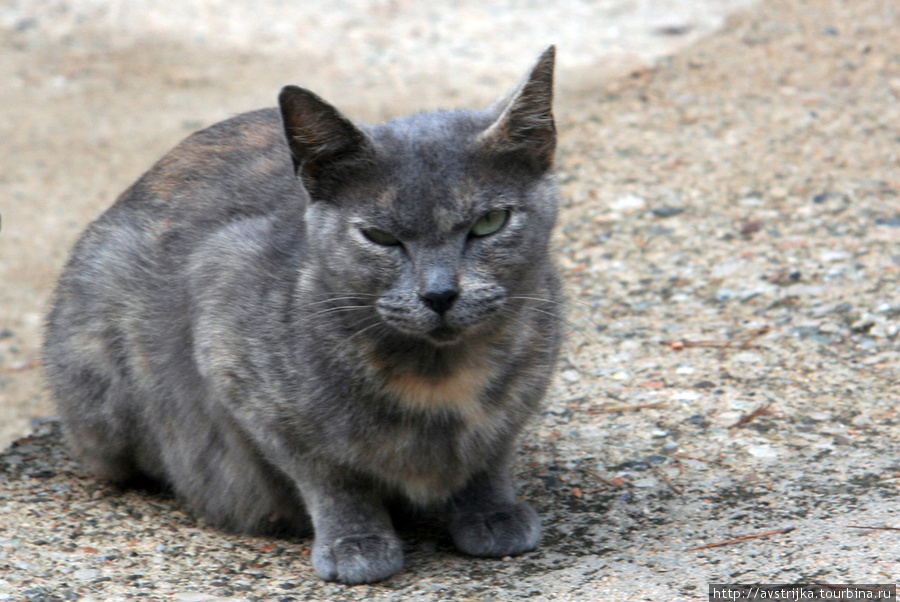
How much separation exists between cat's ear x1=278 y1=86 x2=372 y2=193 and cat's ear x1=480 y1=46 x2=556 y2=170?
31 cm

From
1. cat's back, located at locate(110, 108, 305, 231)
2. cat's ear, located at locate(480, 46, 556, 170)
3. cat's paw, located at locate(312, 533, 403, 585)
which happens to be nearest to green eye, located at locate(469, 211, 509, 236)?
cat's ear, located at locate(480, 46, 556, 170)

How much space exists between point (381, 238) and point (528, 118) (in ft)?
1.52

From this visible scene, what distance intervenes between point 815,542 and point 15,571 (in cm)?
195

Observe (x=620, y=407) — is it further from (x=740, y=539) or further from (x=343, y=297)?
(x=343, y=297)

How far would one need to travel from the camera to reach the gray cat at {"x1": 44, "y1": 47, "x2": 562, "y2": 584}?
256 centimetres

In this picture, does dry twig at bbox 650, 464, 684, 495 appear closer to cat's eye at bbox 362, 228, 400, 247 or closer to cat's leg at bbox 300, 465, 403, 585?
cat's leg at bbox 300, 465, 403, 585

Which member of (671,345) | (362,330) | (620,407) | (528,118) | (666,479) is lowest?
(666,479)

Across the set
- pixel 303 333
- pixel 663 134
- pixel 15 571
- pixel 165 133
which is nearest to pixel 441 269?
pixel 303 333

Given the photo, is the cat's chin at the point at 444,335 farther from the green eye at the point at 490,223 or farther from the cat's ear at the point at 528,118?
the cat's ear at the point at 528,118

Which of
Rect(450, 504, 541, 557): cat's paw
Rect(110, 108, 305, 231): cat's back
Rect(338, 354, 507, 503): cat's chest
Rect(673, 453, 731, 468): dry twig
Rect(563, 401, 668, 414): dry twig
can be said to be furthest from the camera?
Rect(563, 401, 668, 414): dry twig

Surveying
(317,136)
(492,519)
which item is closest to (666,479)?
(492,519)

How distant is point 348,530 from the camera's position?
284 centimetres

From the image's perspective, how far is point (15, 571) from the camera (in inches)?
104

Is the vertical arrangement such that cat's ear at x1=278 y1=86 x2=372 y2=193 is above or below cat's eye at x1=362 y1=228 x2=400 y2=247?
above
